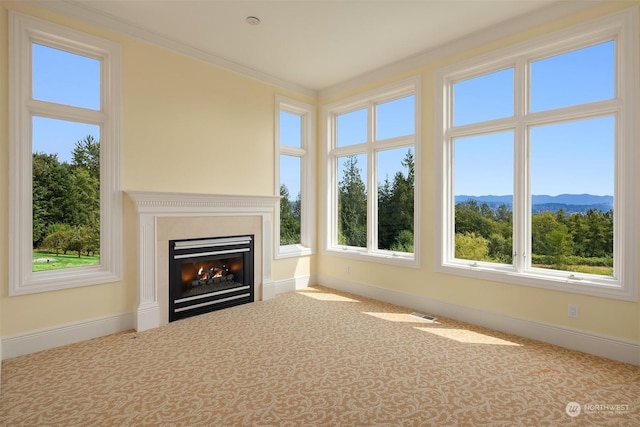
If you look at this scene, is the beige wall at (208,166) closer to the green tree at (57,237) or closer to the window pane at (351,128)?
the green tree at (57,237)

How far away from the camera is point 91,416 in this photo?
7.13 feet

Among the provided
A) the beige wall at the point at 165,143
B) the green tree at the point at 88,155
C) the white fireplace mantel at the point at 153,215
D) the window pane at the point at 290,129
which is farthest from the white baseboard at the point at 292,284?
the green tree at the point at 88,155

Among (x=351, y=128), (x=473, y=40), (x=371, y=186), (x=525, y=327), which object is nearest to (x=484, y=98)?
(x=473, y=40)

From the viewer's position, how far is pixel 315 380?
2623 mm

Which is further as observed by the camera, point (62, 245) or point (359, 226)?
point (359, 226)

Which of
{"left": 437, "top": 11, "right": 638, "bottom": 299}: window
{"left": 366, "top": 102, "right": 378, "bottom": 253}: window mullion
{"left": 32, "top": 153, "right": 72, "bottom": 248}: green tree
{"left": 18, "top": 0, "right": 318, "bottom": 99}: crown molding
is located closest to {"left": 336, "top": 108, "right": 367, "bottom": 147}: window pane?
{"left": 366, "top": 102, "right": 378, "bottom": 253}: window mullion

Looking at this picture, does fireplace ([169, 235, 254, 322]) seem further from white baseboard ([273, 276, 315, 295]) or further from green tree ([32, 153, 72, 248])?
green tree ([32, 153, 72, 248])

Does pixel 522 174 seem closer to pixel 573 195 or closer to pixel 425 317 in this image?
pixel 573 195

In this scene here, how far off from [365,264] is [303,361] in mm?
2363

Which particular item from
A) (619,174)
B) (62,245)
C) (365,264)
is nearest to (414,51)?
(619,174)

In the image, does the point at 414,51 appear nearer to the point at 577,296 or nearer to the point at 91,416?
the point at 577,296

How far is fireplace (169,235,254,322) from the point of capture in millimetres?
4000

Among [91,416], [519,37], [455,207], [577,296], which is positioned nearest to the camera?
[91,416]

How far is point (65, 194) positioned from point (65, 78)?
1173 mm
